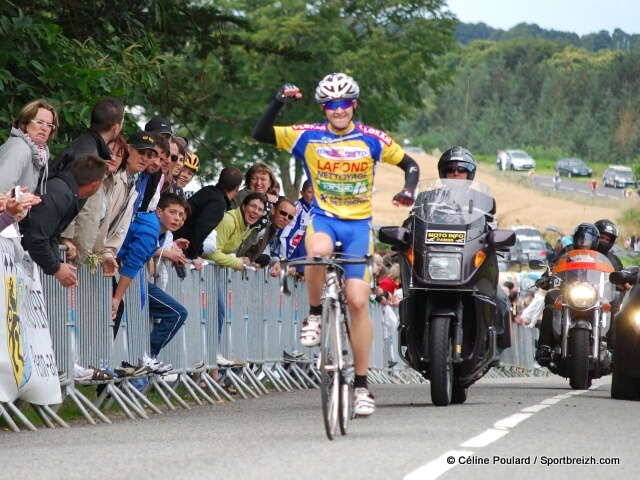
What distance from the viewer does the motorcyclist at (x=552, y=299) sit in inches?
663

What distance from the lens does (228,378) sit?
49.8 feet

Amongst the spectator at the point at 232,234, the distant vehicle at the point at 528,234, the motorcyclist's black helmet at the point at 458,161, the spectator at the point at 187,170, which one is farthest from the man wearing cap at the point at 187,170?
the distant vehicle at the point at 528,234

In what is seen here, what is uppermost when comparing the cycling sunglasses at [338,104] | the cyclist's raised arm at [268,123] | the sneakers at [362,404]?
the cycling sunglasses at [338,104]

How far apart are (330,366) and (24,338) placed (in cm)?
233

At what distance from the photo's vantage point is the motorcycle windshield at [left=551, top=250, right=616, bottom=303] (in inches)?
648

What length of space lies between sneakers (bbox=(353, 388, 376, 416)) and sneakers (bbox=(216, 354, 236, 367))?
16.6 ft

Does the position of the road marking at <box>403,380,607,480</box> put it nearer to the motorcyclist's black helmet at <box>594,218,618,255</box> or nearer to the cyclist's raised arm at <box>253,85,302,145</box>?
the cyclist's raised arm at <box>253,85,302,145</box>

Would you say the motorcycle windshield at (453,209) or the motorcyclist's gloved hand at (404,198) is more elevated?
the motorcyclist's gloved hand at (404,198)

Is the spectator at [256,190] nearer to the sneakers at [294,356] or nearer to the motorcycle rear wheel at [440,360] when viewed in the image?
the sneakers at [294,356]

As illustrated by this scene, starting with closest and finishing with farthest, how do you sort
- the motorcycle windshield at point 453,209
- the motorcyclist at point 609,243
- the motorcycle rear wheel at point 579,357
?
the motorcycle windshield at point 453,209
the motorcycle rear wheel at point 579,357
the motorcyclist at point 609,243

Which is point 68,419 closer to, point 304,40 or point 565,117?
point 304,40

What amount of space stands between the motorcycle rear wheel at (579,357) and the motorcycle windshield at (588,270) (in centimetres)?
75

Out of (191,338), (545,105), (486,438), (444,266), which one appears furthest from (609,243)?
(545,105)

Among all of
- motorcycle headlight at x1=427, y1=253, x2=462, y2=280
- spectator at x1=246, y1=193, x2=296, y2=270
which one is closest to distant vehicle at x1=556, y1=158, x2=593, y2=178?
spectator at x1=246, y1=193, x2=296, y2=270
